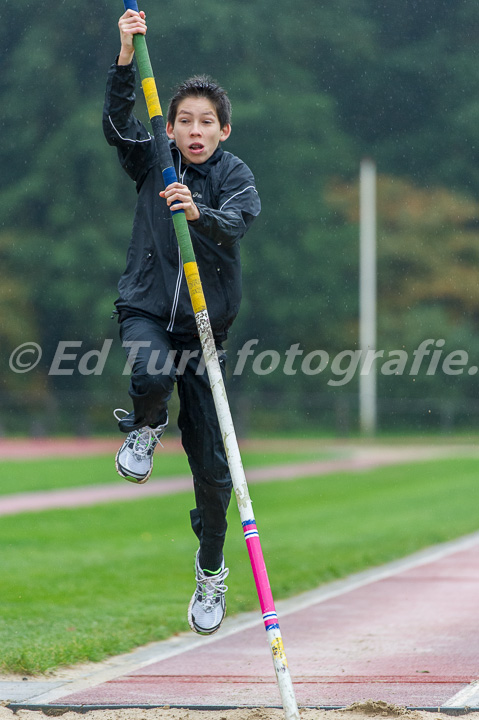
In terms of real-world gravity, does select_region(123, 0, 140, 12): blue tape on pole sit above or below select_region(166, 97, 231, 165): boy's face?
above

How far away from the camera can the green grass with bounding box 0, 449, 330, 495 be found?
19.3m

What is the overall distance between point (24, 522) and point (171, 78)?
2046 centimetres

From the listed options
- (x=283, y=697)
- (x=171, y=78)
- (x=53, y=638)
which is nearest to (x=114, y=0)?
(x=171, y=78)

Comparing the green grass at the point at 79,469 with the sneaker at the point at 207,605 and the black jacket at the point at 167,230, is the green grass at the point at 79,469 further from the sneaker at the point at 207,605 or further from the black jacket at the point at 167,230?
the black jacket at the point at 167,230

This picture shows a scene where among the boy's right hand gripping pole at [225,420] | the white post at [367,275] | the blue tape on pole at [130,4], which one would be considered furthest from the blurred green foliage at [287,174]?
the boy's right hand gripping pole at [225,420]

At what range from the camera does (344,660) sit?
609 centimetres

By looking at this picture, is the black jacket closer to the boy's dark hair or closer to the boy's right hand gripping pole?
the boy's dark hair

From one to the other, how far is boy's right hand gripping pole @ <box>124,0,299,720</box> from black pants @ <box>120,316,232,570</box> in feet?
1.42

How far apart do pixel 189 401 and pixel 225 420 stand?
0.80 metres

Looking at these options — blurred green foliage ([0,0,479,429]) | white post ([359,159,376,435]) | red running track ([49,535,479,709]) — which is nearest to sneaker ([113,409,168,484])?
red running track ([49,535,479,709])

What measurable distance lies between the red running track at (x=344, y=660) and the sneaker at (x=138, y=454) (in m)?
0.94

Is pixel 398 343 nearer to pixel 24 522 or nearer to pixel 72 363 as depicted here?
pixel 72 363

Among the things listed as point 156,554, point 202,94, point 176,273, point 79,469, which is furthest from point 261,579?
point 79,469

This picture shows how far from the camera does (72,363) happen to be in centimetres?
3997
